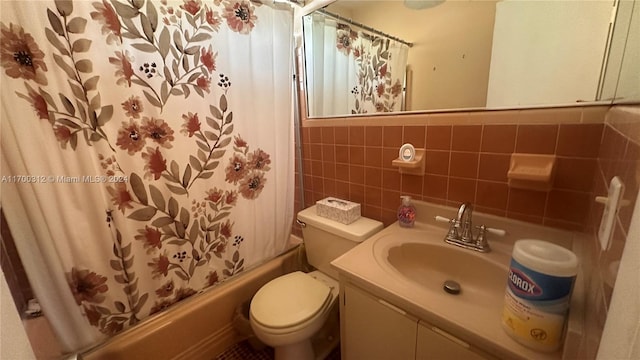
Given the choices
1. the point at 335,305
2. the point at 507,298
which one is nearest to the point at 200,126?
the point at 335,305

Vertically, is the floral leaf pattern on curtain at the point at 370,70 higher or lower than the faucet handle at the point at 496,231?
higher

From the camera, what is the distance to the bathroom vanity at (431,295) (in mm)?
632

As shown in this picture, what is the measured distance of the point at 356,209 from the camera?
131 cm

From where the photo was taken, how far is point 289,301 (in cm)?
112

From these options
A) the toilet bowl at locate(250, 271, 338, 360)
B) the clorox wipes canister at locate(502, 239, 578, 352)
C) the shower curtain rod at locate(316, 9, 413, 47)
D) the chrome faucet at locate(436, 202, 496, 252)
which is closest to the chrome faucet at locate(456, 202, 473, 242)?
the chrome faucet at locate(436, 202, 496, 252)

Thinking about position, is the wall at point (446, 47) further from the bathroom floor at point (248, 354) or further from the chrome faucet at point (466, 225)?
the bathroom floor at point (248, 354)

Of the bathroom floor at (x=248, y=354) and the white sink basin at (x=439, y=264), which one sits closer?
the white sink basin at (x=439, y=264)

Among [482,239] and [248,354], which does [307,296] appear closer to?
[248,354]

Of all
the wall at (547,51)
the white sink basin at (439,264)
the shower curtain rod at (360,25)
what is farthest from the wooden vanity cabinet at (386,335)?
the shower curtain rod at (360,25)

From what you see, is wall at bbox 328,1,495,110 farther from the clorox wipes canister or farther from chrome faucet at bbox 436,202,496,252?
the clorox wipes canister

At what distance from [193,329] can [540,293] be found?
1.38 metres

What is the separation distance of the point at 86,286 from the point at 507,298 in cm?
141

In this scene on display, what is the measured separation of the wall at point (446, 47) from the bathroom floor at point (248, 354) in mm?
→ 1359

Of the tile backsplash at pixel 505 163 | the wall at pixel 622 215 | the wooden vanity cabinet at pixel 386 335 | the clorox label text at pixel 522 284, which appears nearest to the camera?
the wall at pixel 622 215
